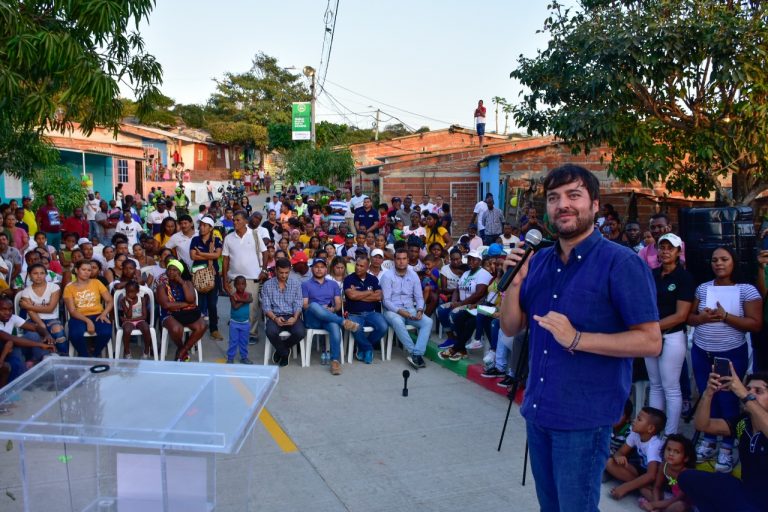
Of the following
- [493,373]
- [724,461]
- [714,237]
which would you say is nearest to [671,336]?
[724,461]

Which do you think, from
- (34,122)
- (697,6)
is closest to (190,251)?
(34,122)

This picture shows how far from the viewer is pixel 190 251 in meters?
9.68

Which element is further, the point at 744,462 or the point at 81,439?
the point at 744,462

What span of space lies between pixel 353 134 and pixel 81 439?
5344 centimetres

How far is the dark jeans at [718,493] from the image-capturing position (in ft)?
13.4

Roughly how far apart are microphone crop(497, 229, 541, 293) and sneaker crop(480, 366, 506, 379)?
4704mm

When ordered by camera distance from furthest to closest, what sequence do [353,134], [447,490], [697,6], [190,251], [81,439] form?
[353,134] < [190,251] < [697,6] < [447,490] < [81,439]

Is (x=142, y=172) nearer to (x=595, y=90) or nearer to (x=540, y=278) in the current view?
(x=595, y=90)

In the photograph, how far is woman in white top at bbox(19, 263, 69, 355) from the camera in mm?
7957

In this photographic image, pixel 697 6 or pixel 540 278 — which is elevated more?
pixel 697 6

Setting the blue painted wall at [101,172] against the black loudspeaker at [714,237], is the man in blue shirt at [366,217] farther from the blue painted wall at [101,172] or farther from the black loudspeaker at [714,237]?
the blue painted wall at [101,172]

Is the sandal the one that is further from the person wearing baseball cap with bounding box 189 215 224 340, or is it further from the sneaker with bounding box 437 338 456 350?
the person wearing baseball cap with bounding box 189 215 224 340

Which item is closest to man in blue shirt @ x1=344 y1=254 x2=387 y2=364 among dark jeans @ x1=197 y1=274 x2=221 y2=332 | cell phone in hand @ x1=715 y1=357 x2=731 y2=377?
dark jeans @ x1=197 y1=274 x2=221 y2=332

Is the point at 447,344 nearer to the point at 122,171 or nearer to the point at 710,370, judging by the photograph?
the point at 710,370
